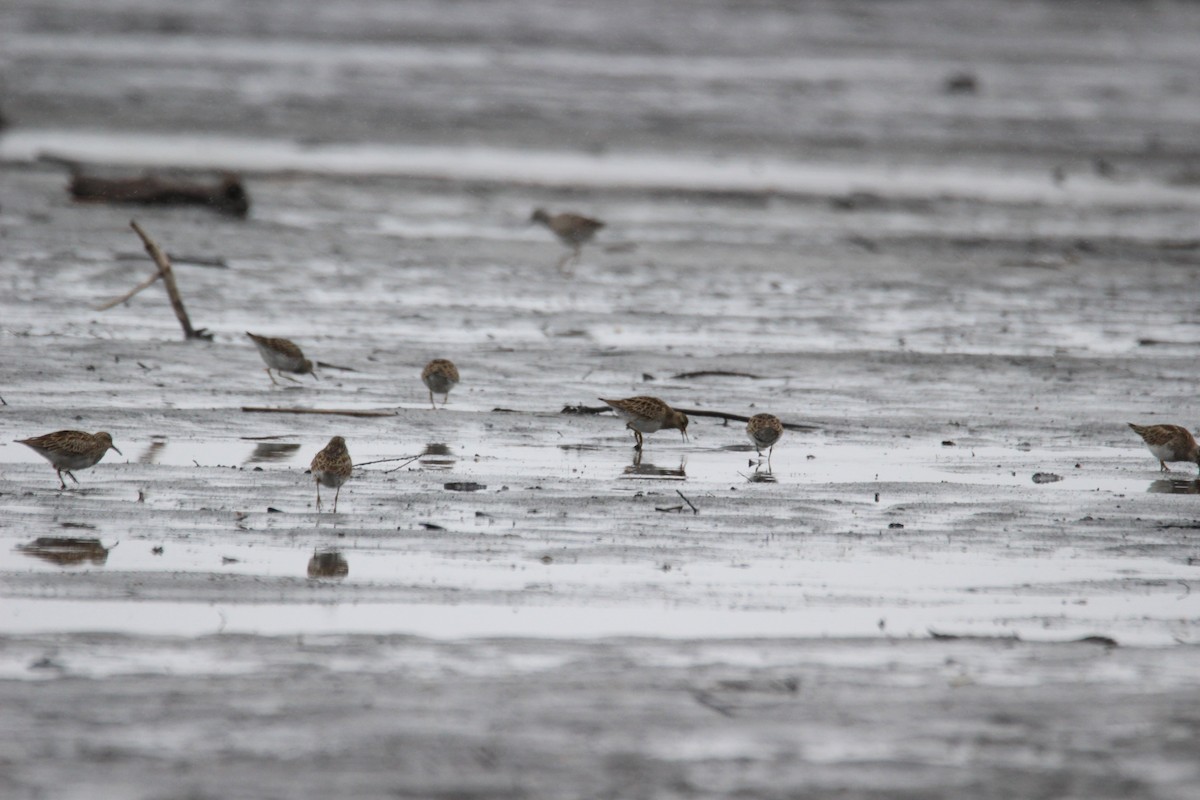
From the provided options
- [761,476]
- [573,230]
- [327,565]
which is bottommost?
[327,565]

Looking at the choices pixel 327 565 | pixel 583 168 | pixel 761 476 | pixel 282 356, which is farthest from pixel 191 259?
pixel 583 168

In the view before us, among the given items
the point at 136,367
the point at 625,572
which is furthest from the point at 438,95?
the point at 625,572

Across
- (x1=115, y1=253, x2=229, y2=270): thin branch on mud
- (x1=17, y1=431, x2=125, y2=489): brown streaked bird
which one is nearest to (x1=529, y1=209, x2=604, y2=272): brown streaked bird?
(x1=115, y1=253, x2=229, y2=270): thin branch on mud

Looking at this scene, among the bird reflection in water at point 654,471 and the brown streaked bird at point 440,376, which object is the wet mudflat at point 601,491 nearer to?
the bird reflection in water at point 654,471

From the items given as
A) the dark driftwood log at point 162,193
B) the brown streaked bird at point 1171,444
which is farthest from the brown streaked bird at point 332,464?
the dark driftwood log at point 162,193

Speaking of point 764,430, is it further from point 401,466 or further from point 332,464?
point 332,464

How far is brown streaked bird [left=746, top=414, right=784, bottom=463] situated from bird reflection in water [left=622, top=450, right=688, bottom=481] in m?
0.53

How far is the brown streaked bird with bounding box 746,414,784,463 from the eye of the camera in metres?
10.7

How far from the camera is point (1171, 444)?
419 inches

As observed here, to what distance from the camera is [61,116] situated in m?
30.7

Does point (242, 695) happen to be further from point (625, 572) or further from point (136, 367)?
point (136, 367)

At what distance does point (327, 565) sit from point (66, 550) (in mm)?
1359

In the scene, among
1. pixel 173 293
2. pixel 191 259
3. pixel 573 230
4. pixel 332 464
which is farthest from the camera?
pixel 573 230

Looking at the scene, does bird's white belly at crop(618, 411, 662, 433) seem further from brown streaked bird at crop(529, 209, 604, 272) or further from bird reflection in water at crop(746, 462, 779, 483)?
brown streaked bird at crop(529, 209, 604, 272)
